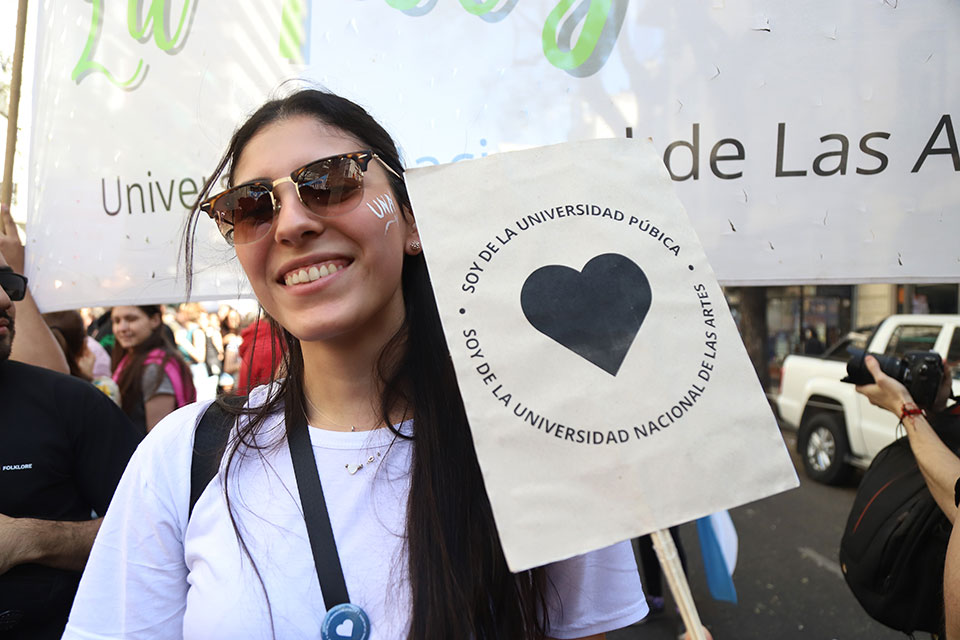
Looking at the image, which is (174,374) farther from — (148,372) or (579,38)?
(579,38)

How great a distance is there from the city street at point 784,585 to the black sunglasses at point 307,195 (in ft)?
Result: 12.4

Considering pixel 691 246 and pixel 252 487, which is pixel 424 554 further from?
pixel 691 246

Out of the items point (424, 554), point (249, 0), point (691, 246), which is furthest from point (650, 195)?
point (249, 0)

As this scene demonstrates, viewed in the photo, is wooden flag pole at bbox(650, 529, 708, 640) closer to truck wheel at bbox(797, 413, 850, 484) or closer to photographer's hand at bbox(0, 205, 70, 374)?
photographer's hand at bbox(0, 205, 70, 374)

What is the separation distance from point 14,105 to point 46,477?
4.48 ft

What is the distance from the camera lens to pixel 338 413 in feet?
4.36

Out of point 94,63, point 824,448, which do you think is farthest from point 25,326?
point 824,448

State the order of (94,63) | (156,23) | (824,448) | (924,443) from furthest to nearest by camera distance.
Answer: (824,448) → (94,63) → (156,23) → (924,443)

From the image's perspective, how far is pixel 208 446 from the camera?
128 centimetres

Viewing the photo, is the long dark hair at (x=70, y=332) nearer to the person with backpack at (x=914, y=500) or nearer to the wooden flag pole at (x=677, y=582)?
the wooden flag pole at (x=677, y=582)

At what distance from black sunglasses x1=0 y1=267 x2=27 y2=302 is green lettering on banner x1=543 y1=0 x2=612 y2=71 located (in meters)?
1.74

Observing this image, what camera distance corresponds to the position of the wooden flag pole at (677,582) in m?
0.85

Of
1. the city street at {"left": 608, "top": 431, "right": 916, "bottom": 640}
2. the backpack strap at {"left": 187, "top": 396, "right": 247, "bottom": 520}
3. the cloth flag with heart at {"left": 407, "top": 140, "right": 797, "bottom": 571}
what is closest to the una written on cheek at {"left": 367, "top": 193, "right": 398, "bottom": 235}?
the cloth flag with heart at {"left": 407, "top": 140, "right": 797, "bottom": 571}

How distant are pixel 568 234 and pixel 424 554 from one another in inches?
22.7
